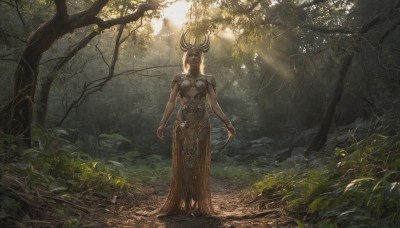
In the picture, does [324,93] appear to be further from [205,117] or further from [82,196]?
[82,196]

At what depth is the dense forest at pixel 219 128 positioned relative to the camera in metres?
4.25

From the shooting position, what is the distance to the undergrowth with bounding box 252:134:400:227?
3.38 meters

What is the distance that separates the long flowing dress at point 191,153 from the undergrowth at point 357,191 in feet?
4.20

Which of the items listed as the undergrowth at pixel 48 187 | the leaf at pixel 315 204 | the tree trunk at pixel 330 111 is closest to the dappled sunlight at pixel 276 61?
the tree trunk at pixel 330 111

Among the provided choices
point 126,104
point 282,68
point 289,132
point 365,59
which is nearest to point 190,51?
point 365,59

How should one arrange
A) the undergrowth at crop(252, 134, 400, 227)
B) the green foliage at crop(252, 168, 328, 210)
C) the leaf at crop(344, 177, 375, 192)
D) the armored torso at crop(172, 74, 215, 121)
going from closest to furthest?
the undergrowth at crop(252, 134, 400, 227) < the leaf at crop(344, 177, 375, 192) < the green foliage at crop(252, 168, 328, 210) < the armored torso at crop(172, 74, 215, 121)

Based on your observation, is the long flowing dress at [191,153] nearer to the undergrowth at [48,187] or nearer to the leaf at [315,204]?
the undergrowth at [48,187]

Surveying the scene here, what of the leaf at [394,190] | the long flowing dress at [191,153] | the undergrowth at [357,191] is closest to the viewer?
the leaf at [394,190]

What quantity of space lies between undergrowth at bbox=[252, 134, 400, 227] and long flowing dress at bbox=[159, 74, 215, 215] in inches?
50.3

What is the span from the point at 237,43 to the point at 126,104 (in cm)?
988

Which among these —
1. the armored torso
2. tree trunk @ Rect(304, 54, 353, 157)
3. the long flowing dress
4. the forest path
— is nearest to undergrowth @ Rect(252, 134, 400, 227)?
the forest path

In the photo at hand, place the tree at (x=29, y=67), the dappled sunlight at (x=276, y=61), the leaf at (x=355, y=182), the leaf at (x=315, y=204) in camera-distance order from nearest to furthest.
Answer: the leaf at (x=355, y=182), the leaf at (x=315, y=204), the tree at (x=29, y=67), the dappled sunlight at (x=276, y=61)

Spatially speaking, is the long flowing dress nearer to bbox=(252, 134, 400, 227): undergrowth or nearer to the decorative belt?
the decorative belt

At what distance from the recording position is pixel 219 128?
2180cm
